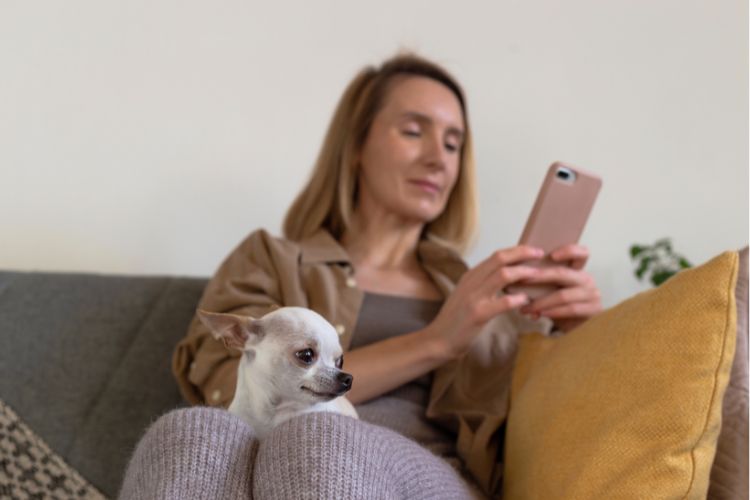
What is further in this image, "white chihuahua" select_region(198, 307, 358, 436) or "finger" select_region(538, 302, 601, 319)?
"finger" select_region(538, 302, 601, 319)

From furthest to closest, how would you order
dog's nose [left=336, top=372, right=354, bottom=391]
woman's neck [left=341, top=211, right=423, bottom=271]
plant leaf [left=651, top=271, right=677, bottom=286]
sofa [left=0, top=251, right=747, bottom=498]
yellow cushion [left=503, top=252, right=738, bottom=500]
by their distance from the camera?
plant leaf [left=651, top=271, right=677, bottom=286] → woman's neck [left=341, top=211, right=423, bottom=271] → sofa [left=0, top=251, right=747, bottom=498] → yellow cushion [left=503, top=252, right=738, bottom=500] → dog's nose [left=336, top=372, right=354, bottom=391]

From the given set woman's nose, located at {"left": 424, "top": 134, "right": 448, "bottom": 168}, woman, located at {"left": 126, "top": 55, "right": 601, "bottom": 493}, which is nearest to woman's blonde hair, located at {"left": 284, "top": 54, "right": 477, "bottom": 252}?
woman, located at {"left": 126, "top": 55, "right": 601, "bottom": 493}

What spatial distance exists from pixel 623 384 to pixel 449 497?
223mm

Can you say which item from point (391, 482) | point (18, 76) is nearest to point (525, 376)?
point (391, 482)

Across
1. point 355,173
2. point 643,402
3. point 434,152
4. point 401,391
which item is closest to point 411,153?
point 434,152

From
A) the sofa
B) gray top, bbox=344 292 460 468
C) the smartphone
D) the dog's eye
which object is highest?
the smartphone

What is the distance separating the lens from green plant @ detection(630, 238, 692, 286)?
1.33 metres

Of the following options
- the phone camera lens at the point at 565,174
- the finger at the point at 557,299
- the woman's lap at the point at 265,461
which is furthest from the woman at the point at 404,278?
the woman's lap at the point at 265,461

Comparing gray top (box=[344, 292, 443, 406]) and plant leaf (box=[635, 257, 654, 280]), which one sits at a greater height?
plant leaf (box=[635, 257, 654, 280])

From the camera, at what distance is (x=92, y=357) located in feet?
3.61

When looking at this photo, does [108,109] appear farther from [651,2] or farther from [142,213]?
[651,2]

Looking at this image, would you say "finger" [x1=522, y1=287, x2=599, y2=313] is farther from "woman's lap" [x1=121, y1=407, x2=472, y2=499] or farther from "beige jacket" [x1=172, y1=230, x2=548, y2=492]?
"woman's lap" [x1=121, y1=407, x2=472, y2=499]

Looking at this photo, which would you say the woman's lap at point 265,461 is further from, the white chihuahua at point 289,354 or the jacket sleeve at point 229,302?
the jacket sleeve at point 229,302

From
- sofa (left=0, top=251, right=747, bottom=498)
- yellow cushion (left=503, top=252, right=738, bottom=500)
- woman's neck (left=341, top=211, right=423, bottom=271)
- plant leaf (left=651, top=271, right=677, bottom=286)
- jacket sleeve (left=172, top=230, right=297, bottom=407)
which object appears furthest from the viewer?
plant leaf (left=651, top=271, right=677, bottom=286)
